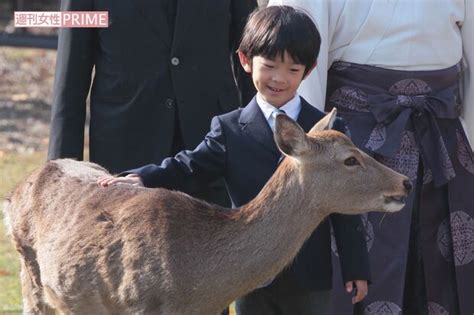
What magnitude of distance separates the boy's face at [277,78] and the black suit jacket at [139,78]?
81 cm

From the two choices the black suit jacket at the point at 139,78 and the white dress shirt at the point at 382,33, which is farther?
the black suit jacket at the point at 139,78

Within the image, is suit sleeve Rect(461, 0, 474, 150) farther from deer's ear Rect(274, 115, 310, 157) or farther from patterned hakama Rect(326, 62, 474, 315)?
deer's ear Rect(274, 115, 310, 157)

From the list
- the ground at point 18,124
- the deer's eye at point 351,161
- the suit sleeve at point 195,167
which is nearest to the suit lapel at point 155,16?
the suit sleeve at point 195,167

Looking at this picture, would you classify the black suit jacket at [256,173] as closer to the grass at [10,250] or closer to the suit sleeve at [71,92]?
the suit sleeve at [71,92]

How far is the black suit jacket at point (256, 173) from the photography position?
479 cm

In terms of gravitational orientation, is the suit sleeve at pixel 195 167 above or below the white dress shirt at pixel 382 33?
below

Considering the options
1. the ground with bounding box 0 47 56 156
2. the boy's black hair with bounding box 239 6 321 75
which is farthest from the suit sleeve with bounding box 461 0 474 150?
the ground with bounding box 0 47 56 156

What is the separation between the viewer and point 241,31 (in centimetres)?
573

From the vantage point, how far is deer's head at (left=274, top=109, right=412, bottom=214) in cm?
445

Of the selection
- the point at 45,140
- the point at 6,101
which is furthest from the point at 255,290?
the point at 6,101

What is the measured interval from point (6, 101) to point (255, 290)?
953cm

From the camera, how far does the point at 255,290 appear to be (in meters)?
4.93

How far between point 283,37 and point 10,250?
164 inches

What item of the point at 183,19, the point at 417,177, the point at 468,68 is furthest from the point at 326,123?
the point at 468,68
